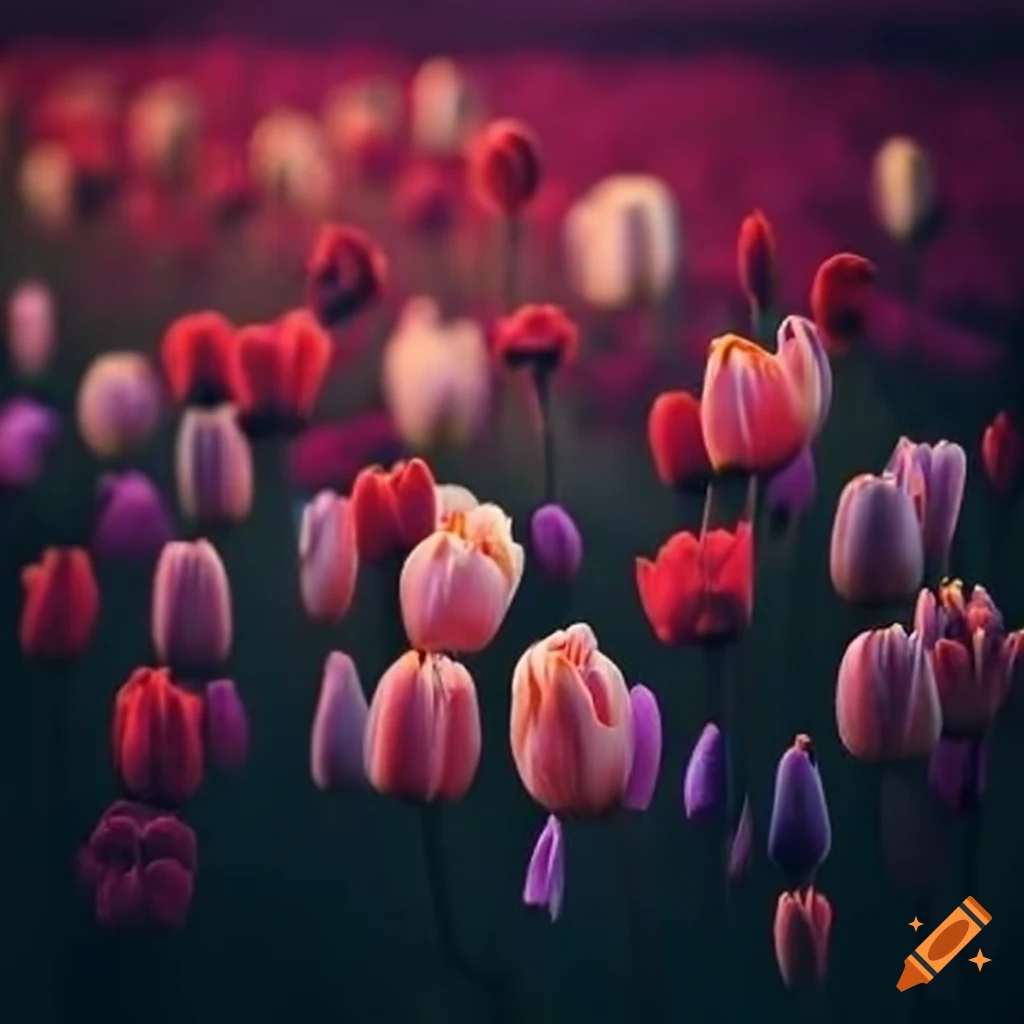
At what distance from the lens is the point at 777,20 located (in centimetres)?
120

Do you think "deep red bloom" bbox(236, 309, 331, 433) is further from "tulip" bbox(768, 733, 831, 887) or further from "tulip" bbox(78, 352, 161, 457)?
"tulip" bbox(768, 733, 831, 887)

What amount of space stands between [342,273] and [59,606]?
13.2 inches

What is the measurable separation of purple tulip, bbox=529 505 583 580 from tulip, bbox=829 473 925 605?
19cm

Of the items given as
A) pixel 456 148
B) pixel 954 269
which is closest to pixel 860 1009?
pixel 954 269

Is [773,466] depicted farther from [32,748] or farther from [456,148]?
[32,748]

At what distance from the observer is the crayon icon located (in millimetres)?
1164

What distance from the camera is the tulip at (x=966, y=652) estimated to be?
117 centimetres

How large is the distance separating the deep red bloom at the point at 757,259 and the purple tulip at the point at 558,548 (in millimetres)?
221

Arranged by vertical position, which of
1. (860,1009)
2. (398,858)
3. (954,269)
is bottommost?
(860,1009)

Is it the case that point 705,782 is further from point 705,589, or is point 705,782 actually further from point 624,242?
point 624,242

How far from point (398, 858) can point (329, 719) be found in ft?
0.38

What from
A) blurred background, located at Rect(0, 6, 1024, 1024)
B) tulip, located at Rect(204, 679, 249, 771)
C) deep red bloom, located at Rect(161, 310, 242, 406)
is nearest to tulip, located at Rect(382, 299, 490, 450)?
blurred background, located at Rect(0, 6, 1024, 1024)

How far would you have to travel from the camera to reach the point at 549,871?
3.84ft

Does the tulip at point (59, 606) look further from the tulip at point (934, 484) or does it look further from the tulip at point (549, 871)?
the tulip at point (934, 484)
